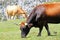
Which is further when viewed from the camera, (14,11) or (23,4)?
(23,4)

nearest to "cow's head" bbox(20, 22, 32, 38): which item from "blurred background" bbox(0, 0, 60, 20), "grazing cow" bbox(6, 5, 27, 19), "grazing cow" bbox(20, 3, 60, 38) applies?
"grazing cow" bbox(20, 3, 60, 38)

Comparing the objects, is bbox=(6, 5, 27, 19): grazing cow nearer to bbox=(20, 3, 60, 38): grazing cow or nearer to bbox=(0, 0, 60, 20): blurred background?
bbox=(0, 0, 60, 20): blurred background

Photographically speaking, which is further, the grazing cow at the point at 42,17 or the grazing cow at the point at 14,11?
the grazing cow at the point at 14,11

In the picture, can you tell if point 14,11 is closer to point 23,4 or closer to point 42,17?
point 23,4

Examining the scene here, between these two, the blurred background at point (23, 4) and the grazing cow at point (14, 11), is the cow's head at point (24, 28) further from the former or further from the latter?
the blurred background at point (23, 4)

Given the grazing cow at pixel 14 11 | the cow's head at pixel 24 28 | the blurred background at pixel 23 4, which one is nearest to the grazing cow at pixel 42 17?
the cow's head at pixel 24 28

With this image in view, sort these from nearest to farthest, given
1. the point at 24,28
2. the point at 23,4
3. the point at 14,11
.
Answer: the point at 24,28 → the point at 14,11 → the point at 23,4

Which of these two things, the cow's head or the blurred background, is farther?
the blurred background

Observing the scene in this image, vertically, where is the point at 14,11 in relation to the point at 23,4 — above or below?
above

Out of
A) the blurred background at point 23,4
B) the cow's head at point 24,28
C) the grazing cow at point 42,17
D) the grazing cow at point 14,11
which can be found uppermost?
the grazing cow at point 42,17

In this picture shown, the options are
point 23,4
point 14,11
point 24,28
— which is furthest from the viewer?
point 23,4

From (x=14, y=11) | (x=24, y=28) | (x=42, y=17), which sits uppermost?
(x=42, y=17)

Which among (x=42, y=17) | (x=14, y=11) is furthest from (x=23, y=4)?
(x=42, y=17)

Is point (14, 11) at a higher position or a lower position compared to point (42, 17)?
lower
